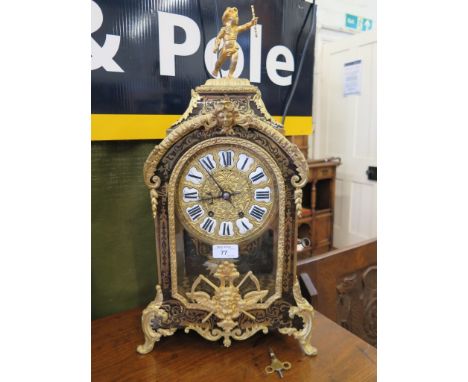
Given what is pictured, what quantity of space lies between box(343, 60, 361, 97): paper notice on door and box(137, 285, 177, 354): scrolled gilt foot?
232cm

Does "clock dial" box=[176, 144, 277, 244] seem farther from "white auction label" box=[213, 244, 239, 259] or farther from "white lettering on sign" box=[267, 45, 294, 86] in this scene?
"white lettering on sign" box=[267, 45, 294, 86]

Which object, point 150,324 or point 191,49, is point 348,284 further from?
point 191,49

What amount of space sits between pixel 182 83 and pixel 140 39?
0.56 feet

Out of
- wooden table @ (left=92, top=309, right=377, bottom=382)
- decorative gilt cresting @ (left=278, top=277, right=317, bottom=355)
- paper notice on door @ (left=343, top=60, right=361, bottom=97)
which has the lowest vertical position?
wooden table @ (left=92, top=309, right=377, bottom=382)

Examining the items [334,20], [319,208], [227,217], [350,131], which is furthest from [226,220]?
[334,20]

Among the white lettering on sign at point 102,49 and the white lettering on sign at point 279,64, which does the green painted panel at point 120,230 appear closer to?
the white lettering on sign at point 102,49

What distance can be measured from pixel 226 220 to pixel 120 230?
0.42 m

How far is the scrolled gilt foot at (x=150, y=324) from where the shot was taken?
0.85 metres

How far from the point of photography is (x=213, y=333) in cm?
85

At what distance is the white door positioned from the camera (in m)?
2.49

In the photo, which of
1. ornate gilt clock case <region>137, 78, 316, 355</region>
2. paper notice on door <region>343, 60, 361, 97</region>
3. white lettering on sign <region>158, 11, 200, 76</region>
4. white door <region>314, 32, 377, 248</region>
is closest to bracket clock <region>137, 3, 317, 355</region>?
ornate gilt clock case <region>137, 78, 316, 355</region>

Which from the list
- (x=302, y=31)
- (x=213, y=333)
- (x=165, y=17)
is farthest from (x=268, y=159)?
(x=302, y=31)

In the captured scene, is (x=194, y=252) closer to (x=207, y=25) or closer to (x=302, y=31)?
(x=207, y=25)

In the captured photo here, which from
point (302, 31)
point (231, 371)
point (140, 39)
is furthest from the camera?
point (302, 31)
